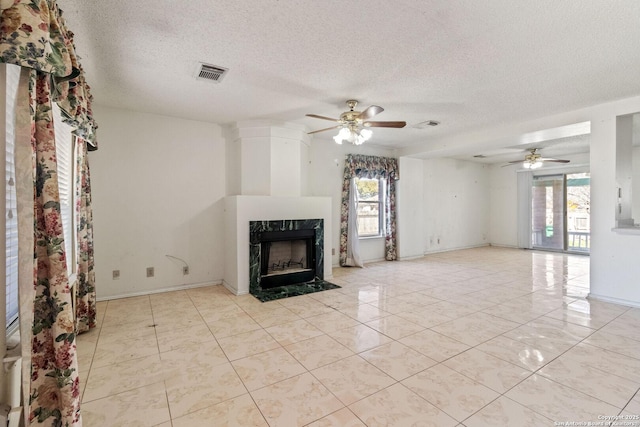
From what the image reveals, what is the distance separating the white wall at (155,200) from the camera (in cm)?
378

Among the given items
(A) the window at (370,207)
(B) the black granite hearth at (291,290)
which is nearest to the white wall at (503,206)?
(A) the window at (370,207)

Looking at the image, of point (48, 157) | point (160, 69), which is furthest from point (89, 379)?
point (160, 69)

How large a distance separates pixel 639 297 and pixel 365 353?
3573 mm

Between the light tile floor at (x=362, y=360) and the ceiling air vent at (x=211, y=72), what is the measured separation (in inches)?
100

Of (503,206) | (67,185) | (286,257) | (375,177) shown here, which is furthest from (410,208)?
(67,185)

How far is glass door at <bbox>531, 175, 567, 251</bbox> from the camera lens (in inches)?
289

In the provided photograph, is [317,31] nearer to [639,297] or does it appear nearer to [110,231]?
[110,231]

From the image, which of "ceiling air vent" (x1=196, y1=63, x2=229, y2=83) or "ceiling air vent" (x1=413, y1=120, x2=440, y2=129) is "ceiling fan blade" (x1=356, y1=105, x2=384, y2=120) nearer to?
"ceiling air vent" (x1=196, y1=63, x2=229, y2=83)

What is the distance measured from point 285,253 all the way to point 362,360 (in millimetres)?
2559

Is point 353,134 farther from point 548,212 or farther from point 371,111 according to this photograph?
point 548,212

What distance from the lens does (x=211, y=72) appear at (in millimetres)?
2760

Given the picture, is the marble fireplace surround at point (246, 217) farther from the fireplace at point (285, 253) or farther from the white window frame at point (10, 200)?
the white window frame at point (10, 200)

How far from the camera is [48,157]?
1.37m

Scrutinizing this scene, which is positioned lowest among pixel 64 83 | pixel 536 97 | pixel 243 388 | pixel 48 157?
pixel 243 388
